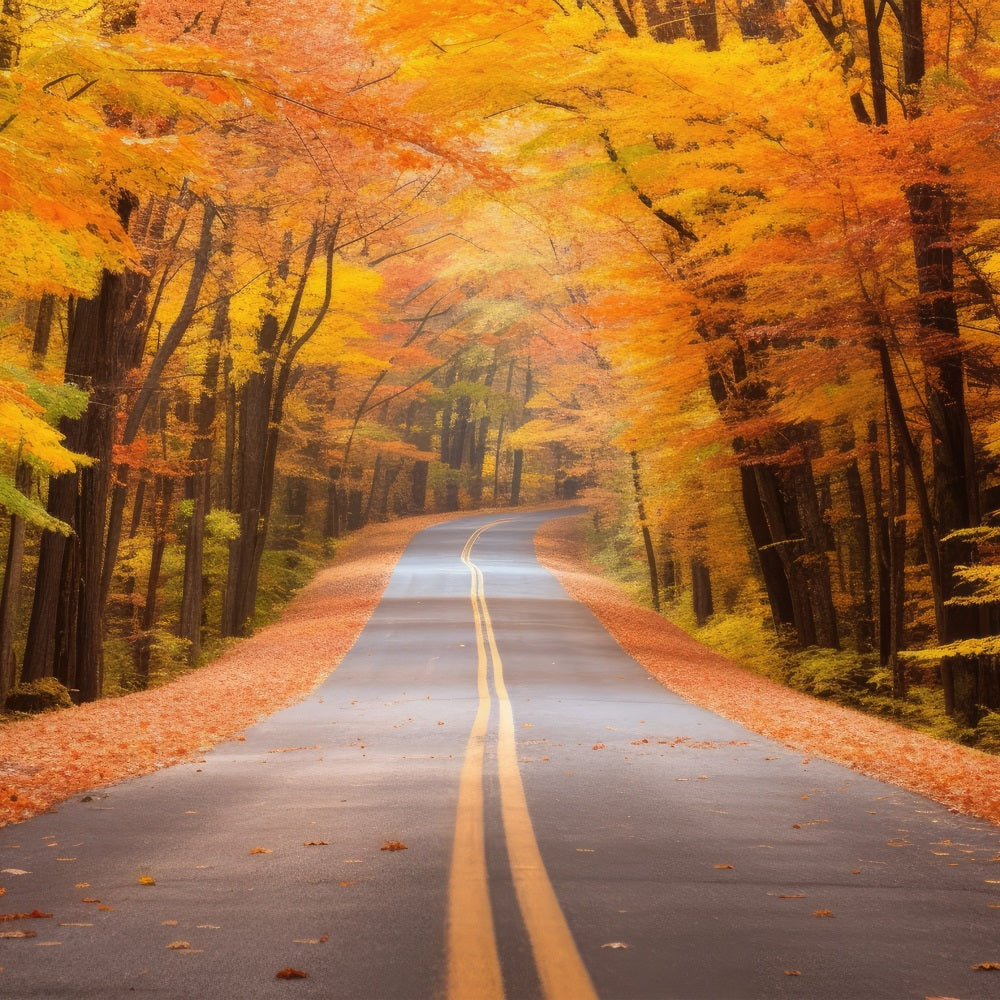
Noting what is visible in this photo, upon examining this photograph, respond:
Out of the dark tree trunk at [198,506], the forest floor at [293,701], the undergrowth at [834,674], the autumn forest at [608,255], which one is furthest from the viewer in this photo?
the dark tree trunk at [198,506]

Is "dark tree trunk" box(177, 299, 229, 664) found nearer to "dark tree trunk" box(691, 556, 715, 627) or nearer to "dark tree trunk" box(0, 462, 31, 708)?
"dark tree trunk" box(0, 462, 31, 708)

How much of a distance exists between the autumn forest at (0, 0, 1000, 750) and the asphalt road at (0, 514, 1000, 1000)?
411 centimetres

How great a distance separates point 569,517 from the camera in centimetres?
5984

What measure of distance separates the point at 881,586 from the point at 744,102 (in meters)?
9.96

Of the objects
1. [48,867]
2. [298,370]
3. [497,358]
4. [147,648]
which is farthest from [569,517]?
[48,867]

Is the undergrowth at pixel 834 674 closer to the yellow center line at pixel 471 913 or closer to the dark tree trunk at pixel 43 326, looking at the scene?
the yellow center line at pixel 471 913

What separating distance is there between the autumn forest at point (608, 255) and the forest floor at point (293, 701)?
1709mm

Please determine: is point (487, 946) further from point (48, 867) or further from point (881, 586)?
point (881, 586)

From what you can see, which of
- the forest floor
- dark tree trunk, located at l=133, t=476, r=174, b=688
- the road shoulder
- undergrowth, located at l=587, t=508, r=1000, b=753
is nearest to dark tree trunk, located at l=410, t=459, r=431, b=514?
dark tree trunk, located at l=133, t=476, r=174, b=688

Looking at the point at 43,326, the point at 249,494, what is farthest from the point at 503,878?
the point at 249,494

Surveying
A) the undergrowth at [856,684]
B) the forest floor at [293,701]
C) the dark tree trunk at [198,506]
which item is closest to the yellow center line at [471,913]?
the forest floor at [293,701]

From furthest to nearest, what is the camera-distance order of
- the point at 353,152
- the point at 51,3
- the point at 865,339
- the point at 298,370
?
the point at 298,370 → the point at 353,152 → the point at 865,339 → the point at 51,3

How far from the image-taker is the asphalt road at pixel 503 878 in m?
3.89

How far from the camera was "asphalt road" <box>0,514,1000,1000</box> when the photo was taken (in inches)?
153
